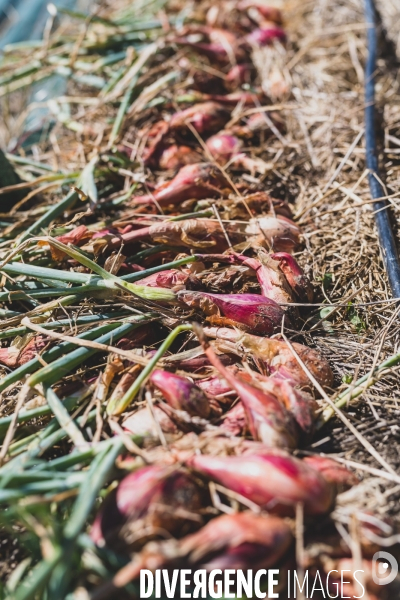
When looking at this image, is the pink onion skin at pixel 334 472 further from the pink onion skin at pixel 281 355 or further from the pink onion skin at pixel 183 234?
the pink onion skin at pixel 183 234

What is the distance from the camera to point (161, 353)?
1.24 m

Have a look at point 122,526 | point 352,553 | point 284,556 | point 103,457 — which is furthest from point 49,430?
point 352,553

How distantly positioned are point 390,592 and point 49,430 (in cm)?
77

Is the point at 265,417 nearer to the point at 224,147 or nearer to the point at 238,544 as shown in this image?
the point at 238,544

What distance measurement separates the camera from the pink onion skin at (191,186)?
193 centimetres

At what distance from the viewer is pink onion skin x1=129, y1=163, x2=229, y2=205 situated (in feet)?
6.35

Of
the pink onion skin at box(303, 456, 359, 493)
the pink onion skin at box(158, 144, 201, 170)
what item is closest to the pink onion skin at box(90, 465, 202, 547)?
the pink onion skin at box(303, 456, 359, 493)

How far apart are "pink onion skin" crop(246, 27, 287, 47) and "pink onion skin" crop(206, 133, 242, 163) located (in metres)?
1.11

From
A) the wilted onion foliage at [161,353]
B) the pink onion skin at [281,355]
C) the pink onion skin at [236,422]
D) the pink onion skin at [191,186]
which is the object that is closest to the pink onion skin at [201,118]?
the wilted onion foliage at [161,353]

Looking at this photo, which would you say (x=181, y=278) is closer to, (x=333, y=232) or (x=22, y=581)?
(x=333, y=232)

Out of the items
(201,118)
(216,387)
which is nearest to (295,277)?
(216,387)

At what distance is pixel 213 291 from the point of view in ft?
5.28

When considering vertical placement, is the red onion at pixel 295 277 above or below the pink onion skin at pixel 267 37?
below

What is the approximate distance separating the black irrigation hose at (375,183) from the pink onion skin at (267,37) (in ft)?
1.66
